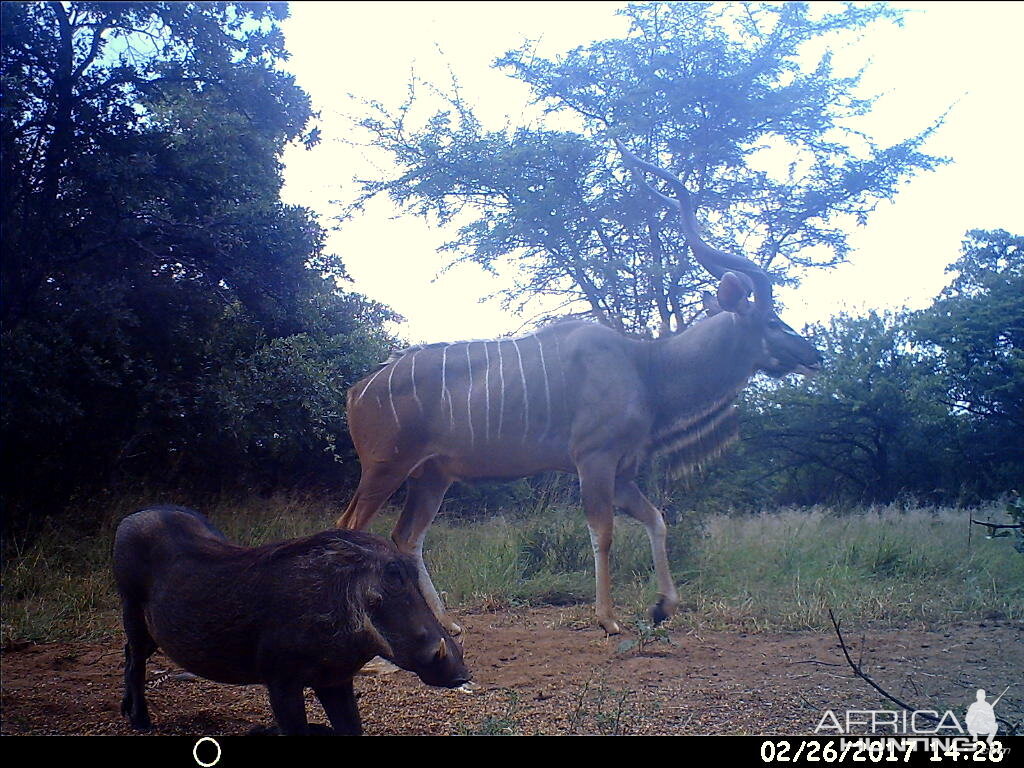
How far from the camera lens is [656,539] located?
473cm

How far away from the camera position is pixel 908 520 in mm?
5238

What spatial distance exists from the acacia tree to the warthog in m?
3.68

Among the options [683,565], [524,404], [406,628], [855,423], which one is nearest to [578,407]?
[524,404]

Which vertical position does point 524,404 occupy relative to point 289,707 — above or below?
above

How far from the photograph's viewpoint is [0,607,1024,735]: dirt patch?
2.83 meters

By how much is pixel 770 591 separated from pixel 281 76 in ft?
12.9

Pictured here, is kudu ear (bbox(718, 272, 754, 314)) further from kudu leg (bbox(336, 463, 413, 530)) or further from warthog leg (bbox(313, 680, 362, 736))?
warthog leg (bbox(313, 680, 362, 736))

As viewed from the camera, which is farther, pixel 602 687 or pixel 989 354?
pixel 989 354

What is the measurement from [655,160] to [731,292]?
2.01 m

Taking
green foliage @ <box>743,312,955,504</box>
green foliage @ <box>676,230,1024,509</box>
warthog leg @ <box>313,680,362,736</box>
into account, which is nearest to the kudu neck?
green foliage @ <box>676,230,1024,509</box>

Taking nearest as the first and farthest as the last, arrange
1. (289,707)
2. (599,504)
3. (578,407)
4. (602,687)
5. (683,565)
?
(289,707), (602,687), (599,504), (578,407), (683,565)

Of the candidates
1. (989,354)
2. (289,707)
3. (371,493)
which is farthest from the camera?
(989,354)

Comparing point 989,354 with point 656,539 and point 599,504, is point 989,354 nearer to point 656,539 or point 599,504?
point 656,539

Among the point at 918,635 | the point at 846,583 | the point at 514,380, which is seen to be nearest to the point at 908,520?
the point at 846,583
